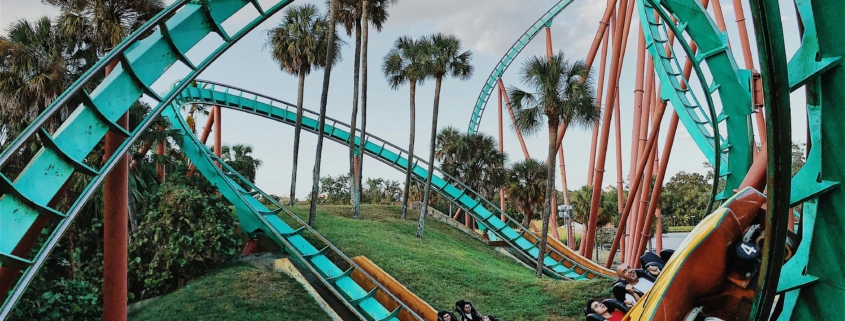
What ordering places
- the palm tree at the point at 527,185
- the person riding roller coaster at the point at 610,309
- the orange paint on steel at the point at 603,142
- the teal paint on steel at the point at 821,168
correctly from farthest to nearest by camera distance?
the palm tree at the point at 527,185 < the orange paint on steel at the point at 603,142 < the person riding roller coaster at the point at 610,309 < the teal paint on steel at the point at 821,168

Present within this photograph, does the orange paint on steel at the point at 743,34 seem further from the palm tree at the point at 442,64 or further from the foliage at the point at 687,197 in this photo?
the foliage at the point at 687,197

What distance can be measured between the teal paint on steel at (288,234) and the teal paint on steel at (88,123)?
671cm

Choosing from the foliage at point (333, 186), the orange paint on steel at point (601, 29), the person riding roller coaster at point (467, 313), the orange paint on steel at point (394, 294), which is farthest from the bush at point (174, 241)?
the foliage at point (333, 186)

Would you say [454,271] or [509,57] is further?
[509,57]

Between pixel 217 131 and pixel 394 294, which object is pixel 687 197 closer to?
pixel 217 131

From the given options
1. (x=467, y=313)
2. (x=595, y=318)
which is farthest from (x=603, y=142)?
(x=595, y=318)

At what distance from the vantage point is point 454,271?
14680mm

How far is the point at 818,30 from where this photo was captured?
7.72ft

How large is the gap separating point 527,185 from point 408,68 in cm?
734

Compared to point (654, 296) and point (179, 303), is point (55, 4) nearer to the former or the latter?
point (179, 303)

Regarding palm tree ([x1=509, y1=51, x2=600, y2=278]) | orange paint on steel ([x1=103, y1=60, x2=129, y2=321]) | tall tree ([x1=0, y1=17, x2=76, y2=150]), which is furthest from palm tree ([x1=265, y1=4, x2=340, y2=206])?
orange paint on steel ([x1=103, y1=60, x2=129, y2=321])

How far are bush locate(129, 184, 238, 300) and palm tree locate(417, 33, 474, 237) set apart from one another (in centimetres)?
847

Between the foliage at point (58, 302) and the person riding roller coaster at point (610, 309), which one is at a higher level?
the person riding roller coaster at point (610, 309)

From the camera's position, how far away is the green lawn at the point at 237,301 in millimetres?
11102
